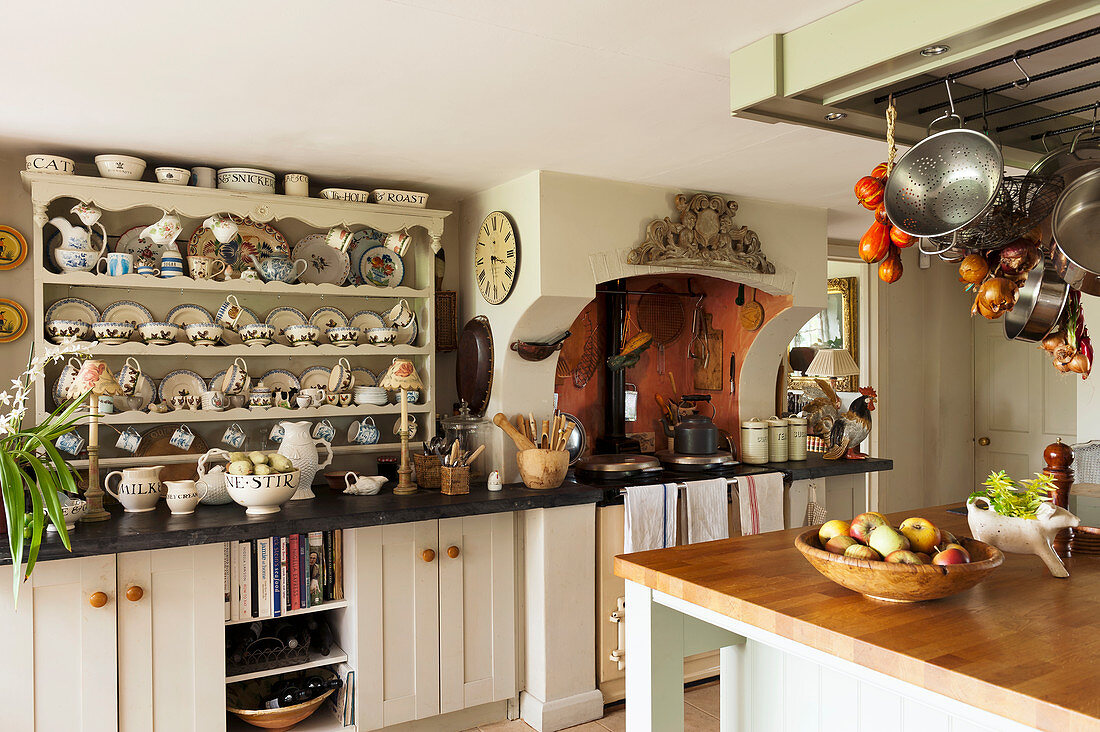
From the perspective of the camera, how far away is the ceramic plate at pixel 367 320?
364 cm

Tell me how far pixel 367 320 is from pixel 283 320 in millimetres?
372

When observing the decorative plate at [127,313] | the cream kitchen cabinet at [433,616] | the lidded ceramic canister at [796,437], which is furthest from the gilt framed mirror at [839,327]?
the decorative plate at [127,313]

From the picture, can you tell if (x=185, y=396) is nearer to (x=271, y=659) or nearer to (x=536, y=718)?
(x=271, y=659)

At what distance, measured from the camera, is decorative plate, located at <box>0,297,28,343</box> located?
3.07 m

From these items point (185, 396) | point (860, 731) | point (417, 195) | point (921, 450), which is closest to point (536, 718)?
point (860, 731)

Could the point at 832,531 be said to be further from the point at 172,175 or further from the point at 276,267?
the point at 172,175

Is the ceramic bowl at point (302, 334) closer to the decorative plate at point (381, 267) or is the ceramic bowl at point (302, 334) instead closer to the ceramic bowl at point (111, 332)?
the decorative plate at point (381, 267)

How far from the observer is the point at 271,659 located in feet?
9.78

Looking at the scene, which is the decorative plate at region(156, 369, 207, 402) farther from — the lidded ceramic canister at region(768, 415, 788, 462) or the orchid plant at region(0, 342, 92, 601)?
the lidded ceramic canister at region(768, 415, 788, 462)

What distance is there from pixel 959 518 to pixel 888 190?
1.11m

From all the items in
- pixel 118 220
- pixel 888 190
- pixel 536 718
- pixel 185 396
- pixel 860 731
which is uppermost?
pixel 118 220

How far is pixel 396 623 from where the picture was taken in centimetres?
305

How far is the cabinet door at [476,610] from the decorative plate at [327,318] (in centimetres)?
106

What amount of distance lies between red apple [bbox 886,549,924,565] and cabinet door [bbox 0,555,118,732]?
2.34 m
